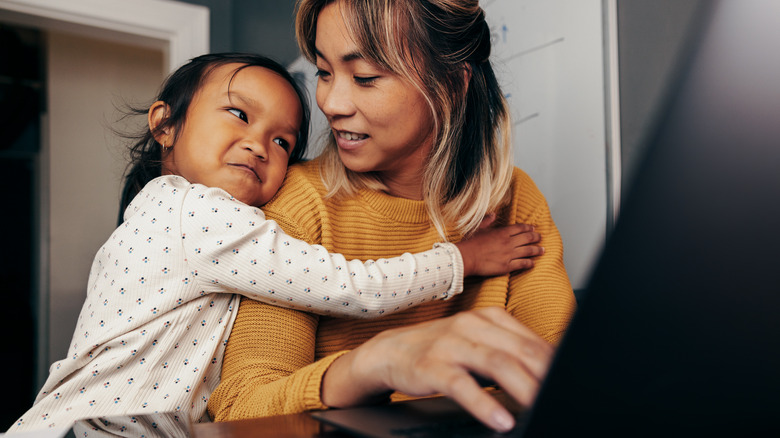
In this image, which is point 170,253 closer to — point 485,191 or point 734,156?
point 485,191

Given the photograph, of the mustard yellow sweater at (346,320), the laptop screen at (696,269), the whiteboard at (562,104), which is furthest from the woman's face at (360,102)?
the laptop screen at (696,269)

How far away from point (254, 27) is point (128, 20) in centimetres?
60

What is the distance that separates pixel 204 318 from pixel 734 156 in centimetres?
89

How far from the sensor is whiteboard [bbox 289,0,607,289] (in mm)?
1307

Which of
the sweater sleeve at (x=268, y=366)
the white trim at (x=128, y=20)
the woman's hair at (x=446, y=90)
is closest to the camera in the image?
the sweater sleeve at (x=268, y=366)

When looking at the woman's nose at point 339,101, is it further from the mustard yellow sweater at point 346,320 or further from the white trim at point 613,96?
the white trim at point 613,96

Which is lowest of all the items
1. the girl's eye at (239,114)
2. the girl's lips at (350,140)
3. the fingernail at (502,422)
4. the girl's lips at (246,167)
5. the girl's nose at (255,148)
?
the fingernail at (502,422)

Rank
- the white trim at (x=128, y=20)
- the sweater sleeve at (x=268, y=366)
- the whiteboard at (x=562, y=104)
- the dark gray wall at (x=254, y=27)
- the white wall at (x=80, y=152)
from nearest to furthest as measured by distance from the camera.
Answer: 1. the sweater sleeve at (x=268, y=366)
2. the whiteboard at (x=562, y=104)
3. the white trim at (x=128, y=20)
4. the dark gray wall at (x=254, y=27)
5. the white wall at (x=80, y=152)

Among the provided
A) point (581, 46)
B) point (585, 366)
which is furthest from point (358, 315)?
point (581, 46)

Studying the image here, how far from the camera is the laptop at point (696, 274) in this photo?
237mm

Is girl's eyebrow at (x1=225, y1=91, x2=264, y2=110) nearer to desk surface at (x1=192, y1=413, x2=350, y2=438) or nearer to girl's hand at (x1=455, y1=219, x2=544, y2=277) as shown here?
girl's hand at (x1=455, y1=219, x2=544, y2=277)

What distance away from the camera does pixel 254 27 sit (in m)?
2.77

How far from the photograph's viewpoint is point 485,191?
1.22 metres

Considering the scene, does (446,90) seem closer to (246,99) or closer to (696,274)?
(246,99)
